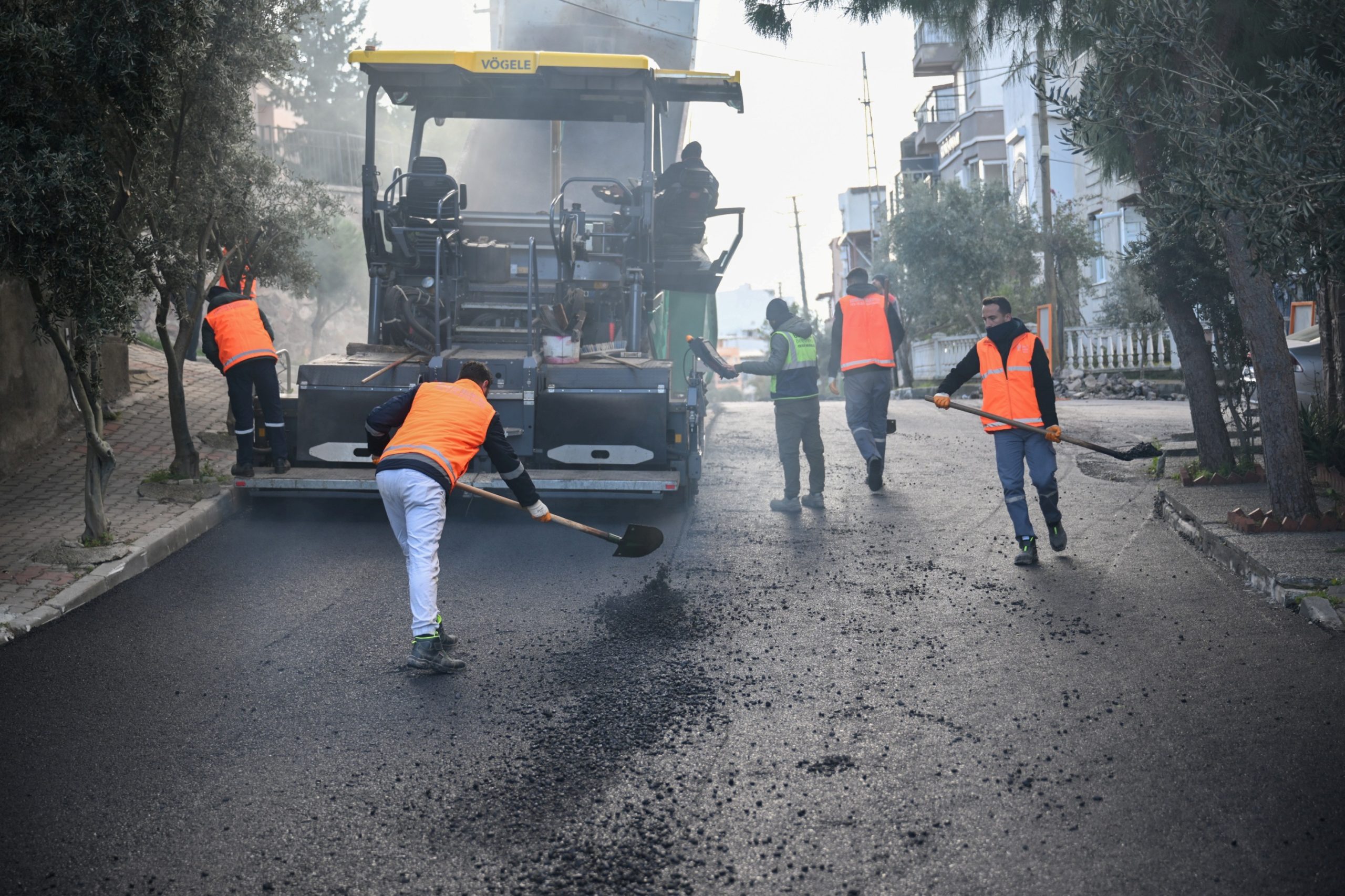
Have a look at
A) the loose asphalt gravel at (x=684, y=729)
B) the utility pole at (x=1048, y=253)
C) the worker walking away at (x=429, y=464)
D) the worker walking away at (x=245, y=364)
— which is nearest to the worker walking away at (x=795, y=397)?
the loose asphalt gravel at (x=684, y=729)

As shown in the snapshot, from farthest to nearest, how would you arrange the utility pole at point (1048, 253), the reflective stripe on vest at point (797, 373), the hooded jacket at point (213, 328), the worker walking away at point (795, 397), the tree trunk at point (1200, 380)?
1. the utility pole at point (1048, 253)
2. the reflective stripe on vest at point (797, 373)
3. the worker walking away at point (795, 397)
4. the tree trunk at point (1200, 380)
5. the hooded jacket at point (213, 328)

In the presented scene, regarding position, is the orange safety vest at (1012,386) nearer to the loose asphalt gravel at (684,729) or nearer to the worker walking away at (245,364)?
the loose asphalt gravel at (684,729)

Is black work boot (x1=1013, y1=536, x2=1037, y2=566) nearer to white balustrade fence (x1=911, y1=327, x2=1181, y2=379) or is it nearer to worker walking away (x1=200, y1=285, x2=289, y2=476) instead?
worker walking away (x1=200, y1=285, x2=289, y2=476)

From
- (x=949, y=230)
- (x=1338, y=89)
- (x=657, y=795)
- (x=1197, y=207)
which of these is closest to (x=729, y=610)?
(x=657, y=795)

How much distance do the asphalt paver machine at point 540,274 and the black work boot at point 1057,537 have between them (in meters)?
2.43

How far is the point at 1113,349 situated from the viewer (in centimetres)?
2259

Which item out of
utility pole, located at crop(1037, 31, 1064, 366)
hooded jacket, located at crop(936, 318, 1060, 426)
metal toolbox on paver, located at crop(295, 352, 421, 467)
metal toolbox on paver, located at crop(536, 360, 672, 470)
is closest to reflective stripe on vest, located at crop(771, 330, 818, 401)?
metal toolbox on paver, located at crop(536, 360, 672, 470)

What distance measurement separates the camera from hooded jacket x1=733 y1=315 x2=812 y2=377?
976 centimetres

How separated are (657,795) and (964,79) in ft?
130

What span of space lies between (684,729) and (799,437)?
556cm

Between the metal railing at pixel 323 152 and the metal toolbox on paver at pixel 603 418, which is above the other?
the metal railing at pixel 323 152

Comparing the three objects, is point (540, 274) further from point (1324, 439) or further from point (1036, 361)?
point (1324, 439)

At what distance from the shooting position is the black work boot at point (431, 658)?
5148mm

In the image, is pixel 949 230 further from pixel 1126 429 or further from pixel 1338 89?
pixel 1338 89
